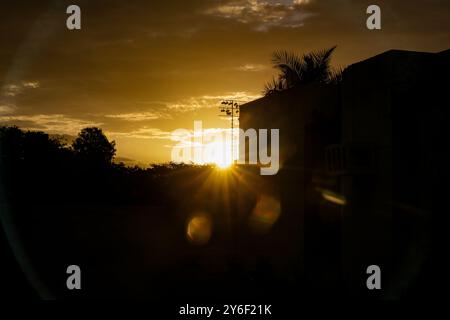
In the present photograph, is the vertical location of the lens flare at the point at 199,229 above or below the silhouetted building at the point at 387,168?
below

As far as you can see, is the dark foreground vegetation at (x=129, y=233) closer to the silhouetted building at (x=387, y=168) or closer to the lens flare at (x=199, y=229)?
the lens flare at (x=199, y=229)

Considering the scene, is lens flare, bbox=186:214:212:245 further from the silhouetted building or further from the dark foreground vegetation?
the silhouetted building

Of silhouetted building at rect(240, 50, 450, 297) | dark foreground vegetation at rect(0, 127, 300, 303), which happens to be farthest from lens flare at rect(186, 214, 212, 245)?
silhouetted building at rect(240, 50, 450, 297)

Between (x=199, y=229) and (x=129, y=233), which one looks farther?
(x=199, y=229)

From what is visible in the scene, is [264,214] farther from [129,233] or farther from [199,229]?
[199,229]

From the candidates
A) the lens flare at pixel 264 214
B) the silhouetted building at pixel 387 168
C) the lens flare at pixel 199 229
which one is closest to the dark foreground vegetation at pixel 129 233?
the lens flare at pixel 199 229

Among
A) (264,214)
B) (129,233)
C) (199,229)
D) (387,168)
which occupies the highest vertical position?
(387,168)

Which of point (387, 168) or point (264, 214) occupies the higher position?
point (387, 168)

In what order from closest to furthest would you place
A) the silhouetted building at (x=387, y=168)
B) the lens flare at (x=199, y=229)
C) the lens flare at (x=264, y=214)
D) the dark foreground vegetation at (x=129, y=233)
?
1. the silhouetted building at (x=387, y=168)
2. the dark foreground vegetation at (x=129, y=233)
3. the lens flare at (x=264, y=214)
4. the lens flare at (x=199, y=229)

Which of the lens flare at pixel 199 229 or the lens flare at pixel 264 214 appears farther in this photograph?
the lens flare at pixel 199 229

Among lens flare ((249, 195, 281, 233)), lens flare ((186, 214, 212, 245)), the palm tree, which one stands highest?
the palm tree

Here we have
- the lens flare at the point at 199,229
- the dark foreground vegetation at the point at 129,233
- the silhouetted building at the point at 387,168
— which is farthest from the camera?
the lens flare at the point at 199,229

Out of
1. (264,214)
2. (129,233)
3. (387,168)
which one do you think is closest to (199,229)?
(129,233)
